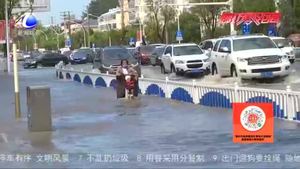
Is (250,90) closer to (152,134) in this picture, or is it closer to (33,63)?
(152,134)

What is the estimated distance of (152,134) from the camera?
1287cm

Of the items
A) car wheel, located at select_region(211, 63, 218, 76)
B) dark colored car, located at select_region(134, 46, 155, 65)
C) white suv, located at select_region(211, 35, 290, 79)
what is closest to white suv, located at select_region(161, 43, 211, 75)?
car wheel, located at select_region(211, 63, 218, 76)

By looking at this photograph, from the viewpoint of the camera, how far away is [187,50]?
33469 mm

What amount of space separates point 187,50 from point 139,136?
21055 millimetres

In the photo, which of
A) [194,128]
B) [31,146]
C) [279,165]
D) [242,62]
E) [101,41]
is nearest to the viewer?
[279,165]

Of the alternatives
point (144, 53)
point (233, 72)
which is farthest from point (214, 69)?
point (144, 53)

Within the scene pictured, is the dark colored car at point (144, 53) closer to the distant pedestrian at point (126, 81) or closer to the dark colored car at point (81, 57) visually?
the dark colored car at point (81, 57)

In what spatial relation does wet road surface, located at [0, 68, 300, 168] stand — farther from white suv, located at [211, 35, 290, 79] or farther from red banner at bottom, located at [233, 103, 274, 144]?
white suv, located at [211, 35, 290, 79]

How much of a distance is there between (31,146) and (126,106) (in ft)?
23.7

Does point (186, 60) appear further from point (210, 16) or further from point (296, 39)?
point (210, 16)

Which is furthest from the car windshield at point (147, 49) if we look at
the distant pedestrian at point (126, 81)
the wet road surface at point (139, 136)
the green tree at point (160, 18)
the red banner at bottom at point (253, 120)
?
the red banner at bottom at point (253, 120)

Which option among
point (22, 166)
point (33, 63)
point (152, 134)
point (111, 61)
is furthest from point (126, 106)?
point (33, 63)

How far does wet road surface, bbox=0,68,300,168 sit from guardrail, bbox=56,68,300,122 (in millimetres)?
370

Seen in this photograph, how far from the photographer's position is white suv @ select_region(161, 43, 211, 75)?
104 ft
